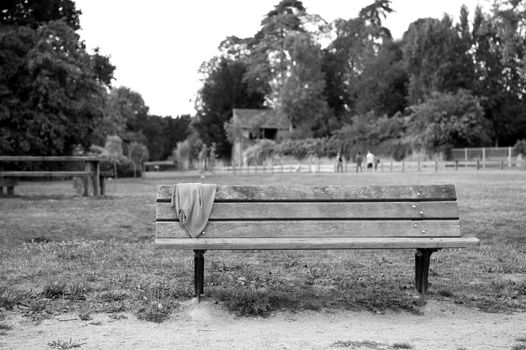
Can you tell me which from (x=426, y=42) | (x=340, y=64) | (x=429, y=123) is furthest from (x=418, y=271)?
(x=340, y=64)

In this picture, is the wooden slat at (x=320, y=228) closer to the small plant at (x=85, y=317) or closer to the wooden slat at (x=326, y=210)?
the wooden slat at (x=326, y=210)

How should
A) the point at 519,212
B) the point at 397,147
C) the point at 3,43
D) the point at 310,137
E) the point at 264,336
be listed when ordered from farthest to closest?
the point at 310,137
the point at 397,147
the point at 3,43
the point at 519,212
the point at 264,336

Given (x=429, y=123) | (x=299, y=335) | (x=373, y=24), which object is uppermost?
(x=373, y=24)

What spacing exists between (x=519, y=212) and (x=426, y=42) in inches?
2013

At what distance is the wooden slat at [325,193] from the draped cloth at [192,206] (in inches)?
3.9

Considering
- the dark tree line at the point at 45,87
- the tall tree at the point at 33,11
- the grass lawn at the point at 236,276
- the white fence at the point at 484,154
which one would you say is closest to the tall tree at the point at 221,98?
the white fence at the point at 484,154

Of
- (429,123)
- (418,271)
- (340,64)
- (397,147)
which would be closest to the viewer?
(418,271)

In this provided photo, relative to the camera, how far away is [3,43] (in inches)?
1384

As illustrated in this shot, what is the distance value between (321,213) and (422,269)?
117cm

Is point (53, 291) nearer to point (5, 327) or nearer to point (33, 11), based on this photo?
point (5, 327)

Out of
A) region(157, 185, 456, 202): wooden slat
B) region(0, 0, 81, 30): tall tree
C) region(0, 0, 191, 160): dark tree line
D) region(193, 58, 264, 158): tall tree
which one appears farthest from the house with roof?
region(157, 185, 456, 202): wooden slat

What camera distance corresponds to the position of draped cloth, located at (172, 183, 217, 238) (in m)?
5.69

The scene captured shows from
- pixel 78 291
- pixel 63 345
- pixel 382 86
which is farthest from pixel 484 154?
pixel 63 345

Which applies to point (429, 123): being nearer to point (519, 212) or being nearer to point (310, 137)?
point (310, 137)
